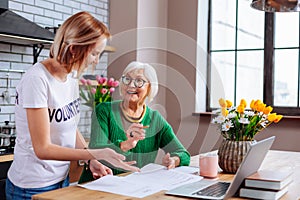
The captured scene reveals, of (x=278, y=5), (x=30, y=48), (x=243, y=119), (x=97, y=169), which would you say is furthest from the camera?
(x=30, y=48)

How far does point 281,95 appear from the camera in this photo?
410cm

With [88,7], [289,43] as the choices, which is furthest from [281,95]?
[88,7]

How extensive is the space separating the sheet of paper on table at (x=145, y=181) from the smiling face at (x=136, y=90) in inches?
18.6

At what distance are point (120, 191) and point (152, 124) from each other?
0.86 metres

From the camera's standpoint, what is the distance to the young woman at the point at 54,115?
1561 millimetres

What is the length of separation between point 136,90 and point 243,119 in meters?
0.67

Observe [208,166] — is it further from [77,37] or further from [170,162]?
[77,37]

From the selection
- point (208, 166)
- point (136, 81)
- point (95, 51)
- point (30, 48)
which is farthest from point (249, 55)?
point (95, 51)

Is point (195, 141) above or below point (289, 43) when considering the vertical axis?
below

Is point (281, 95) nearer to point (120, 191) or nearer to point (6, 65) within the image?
point (6, 65)

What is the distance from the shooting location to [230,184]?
148 centimetres

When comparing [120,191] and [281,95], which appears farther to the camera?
[281,95]

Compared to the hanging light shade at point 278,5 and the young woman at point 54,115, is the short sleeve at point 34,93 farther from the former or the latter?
the hanging light shade at point 278,5

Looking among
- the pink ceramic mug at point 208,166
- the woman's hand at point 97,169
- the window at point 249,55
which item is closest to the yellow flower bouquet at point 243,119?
the pink ceramic mug at point 208,166
